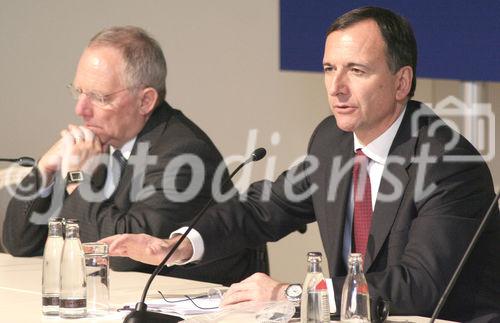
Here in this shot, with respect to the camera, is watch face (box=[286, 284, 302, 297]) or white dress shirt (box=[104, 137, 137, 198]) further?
white dress shirt (box=[104, 137, 137, 198])

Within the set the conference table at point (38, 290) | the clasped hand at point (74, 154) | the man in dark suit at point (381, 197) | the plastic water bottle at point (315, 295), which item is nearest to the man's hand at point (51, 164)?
the clasped hand at point (74, 154)

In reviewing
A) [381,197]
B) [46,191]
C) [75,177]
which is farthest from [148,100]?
[381,197]

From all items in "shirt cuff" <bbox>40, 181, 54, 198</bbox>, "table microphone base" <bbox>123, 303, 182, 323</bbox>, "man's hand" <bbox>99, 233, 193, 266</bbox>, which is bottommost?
"table microphone base" <bbox>123, 303, 182, 323</bbox>

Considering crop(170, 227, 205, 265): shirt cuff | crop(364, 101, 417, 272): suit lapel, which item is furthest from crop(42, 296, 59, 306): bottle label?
crop(364, 101, 417, 272): suit lapel

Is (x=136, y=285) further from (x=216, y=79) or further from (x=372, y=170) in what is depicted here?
(x=216, y=79)

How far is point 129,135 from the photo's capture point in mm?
3936

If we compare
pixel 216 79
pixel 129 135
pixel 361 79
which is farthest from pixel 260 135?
pixel 361 79

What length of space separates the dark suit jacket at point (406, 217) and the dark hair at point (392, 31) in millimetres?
145

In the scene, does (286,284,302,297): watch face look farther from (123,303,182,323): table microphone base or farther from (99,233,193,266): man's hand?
(99,233,193,266): man's hand

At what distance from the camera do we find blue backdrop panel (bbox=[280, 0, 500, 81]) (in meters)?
3.92

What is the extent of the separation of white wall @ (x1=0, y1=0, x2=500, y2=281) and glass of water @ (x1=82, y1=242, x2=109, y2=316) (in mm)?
2766

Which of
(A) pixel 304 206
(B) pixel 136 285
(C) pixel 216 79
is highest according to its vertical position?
(C) pixel 216 79

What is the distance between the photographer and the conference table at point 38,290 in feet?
8.38

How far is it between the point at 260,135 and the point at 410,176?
2709mm
